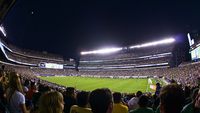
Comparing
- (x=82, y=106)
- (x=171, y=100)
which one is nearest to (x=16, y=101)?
(x=82, y=106)

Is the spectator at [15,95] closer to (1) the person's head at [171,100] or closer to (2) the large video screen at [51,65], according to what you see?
(1) the person's head at [171,100]

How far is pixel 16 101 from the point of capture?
647 centimetres

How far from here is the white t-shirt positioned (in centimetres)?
643

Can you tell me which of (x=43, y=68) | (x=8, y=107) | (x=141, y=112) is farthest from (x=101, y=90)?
(x=43, y=68)

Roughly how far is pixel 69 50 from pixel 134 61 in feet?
119

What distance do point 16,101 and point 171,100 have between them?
4.12 m

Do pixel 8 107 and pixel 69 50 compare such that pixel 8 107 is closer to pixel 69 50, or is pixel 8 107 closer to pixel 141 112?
pixel 141 112

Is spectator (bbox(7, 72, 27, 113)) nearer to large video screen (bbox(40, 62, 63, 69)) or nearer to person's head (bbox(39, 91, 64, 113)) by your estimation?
person's head (bbox(39, 91, 64, 113))

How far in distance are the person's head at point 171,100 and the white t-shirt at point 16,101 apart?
3929 millimetres

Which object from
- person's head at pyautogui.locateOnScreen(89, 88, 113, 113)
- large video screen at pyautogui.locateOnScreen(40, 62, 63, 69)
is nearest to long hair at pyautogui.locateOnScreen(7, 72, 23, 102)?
person's head at pyautogui.locateOnScreen(89, 88, 113, 113)

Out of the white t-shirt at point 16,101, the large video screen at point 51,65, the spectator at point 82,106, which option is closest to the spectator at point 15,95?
the white t-shirt at point 16,101

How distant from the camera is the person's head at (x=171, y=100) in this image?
130 inches

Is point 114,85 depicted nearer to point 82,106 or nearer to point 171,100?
point 82,106

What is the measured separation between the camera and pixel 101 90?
3.92 metres
